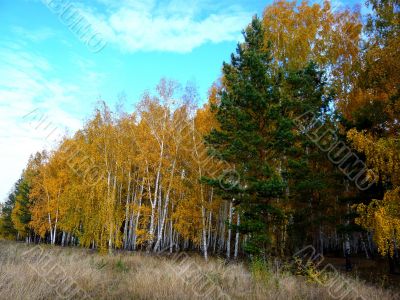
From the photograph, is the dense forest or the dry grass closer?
the dry grass

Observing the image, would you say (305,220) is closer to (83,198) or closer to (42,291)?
(42,291)

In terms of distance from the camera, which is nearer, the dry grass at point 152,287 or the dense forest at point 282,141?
the dry grass at point 152,287

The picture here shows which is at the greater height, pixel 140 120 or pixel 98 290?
pixel 140 120

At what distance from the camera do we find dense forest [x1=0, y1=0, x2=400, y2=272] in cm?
1120

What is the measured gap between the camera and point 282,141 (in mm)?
12258

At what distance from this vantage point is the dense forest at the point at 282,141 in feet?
36.7

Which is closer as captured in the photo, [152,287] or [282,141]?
[152,287]

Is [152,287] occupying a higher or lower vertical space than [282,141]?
lower

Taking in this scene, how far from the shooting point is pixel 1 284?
5719 millimetres

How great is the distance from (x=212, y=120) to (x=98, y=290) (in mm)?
13400

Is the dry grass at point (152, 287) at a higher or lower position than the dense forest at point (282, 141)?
lower

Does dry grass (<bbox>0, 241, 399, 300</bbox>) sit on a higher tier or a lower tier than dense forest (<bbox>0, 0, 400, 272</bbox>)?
lower

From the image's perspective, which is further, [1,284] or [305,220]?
[305,220]

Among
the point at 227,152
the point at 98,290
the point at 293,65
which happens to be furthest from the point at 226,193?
the point at 293,65
